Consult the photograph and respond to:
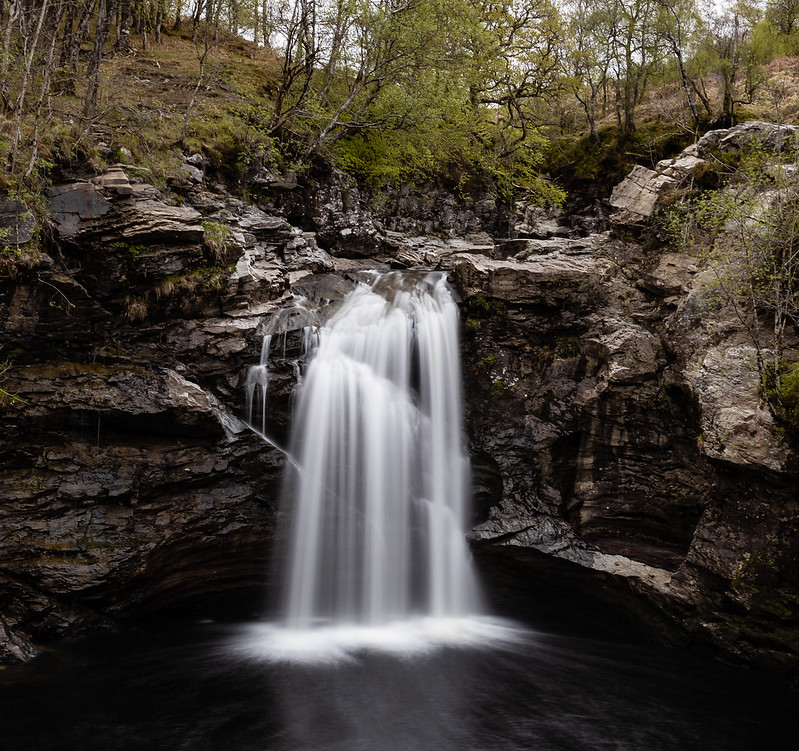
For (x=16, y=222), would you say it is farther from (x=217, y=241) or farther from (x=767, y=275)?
(x=767, y=275)

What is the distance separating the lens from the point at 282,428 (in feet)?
36.2

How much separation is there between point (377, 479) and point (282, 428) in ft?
7.11

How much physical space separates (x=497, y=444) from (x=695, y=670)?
5.27 metres

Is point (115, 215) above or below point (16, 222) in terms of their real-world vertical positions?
above

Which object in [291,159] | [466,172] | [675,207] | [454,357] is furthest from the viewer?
[466,172]

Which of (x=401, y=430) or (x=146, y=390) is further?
(x=401, y=430)

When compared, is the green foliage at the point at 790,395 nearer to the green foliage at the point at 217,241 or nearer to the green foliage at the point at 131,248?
the green foliage at the point at 217,241

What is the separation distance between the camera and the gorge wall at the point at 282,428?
908 centimetres

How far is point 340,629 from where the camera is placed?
33.2 ft

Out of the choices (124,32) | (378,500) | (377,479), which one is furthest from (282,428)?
(124,32)

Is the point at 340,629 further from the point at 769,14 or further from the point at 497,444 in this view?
the point at 769,14

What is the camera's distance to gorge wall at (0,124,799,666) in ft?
29.8

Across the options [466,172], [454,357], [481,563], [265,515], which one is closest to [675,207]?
[454,357]

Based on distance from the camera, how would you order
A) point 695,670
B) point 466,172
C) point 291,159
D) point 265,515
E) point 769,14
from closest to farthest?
point 695,670
point 265,515
point 291,159
point 466,172
point 769,14
